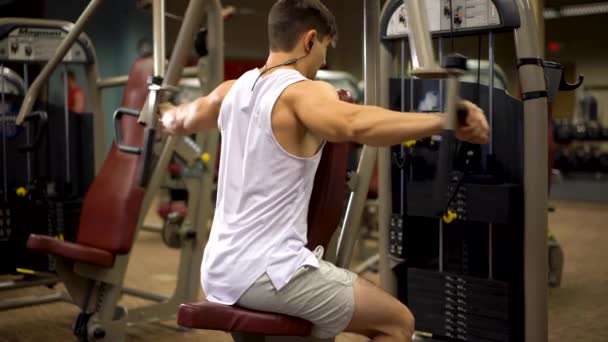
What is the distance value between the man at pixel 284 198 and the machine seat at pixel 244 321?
22mm

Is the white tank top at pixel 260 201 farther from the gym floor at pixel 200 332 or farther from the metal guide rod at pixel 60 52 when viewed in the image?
the gym floor at pixel 200 332

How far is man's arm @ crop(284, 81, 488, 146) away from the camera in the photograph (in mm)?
1621

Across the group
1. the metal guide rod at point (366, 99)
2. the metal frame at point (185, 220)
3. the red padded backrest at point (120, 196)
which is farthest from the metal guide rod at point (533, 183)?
the red padded backrest at point (120, 196)

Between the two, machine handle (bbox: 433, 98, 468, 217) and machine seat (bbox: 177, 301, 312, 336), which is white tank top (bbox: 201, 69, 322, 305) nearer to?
machine seat (bbox: 177, 301, 312, 336)

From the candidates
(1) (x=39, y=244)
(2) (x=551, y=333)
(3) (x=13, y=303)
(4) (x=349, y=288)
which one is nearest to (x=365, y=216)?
(2) (x=551, y=333)

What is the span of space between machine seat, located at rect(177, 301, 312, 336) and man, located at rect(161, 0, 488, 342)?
0.02 metres

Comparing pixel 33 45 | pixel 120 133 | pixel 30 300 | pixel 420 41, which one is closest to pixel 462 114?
pixel 420 41

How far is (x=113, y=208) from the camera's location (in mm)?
3295

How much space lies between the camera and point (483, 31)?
266 cm

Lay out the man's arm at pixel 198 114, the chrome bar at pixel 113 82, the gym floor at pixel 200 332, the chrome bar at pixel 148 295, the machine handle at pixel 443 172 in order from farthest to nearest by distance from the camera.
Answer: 1. the chrome bar at pixel 148 295
2. the chrome bar at pixel 113 82
3. the gym floor at pixel 200 332
4. the machine handle at pixel 443 172
5. the man's arm at pixel 198 114

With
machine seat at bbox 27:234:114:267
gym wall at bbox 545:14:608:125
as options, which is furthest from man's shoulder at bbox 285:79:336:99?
gym wall at bbox 545:14:608:125

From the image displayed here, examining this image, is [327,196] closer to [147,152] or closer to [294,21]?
[294,21]

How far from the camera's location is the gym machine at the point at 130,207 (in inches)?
122

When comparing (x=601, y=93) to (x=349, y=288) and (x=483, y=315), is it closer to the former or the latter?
(x=483, y=315)
